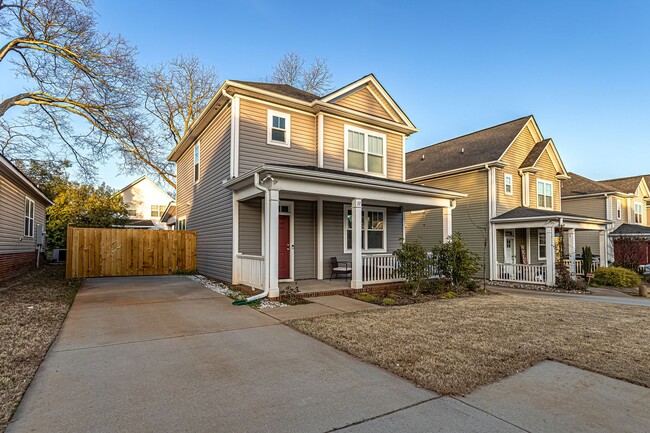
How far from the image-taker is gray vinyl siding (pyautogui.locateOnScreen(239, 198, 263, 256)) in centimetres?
1033

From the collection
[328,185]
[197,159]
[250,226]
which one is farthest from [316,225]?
[197,159]

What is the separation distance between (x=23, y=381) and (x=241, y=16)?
14.0m

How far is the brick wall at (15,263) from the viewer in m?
11.2

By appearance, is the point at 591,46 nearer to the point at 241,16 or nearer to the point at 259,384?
the point at 241,16

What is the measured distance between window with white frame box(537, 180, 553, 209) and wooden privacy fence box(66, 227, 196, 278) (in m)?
17.7

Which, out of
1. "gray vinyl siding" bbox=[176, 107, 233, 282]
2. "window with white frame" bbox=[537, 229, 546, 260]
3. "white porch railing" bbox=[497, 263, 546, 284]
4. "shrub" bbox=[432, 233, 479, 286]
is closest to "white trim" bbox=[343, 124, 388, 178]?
"shrub" bbox=[432, 233, 479, 286]

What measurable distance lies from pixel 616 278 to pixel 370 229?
454 inches

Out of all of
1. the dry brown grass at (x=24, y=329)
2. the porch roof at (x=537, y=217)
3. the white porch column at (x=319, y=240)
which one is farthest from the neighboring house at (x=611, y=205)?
the dry brown grass at (x=24, y=329)

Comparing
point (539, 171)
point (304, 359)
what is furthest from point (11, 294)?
point (539, 171)

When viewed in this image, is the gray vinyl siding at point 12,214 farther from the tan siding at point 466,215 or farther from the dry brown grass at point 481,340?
the tan siding at point 466,215

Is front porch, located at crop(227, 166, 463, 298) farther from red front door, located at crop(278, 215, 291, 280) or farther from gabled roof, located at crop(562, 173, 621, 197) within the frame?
gabled roof, located at crop(562, 173, 621, 197)

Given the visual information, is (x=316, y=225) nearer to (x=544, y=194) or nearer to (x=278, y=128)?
(x=278, y=128)

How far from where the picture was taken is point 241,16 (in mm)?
13703

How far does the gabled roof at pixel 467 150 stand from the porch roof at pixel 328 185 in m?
7.12
